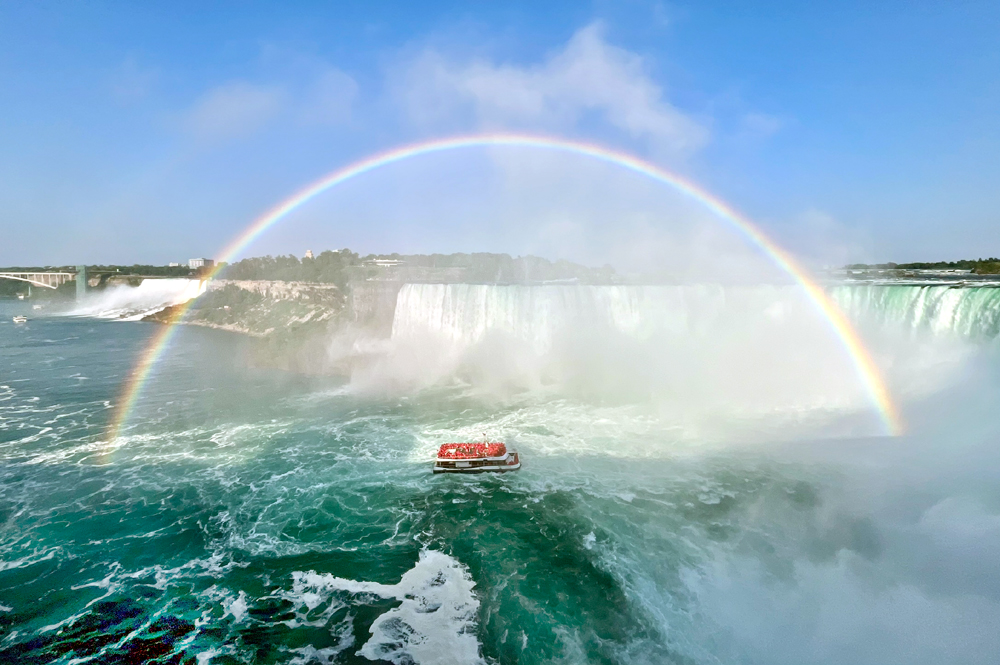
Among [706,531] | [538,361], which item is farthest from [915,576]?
[538,361]

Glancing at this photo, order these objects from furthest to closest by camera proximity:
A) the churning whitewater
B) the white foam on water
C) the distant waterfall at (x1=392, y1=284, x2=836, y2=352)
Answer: the distant waterfall at (x1=392, y1=284, x2=836, y2=352) → the churning whitewater → the white foam on water

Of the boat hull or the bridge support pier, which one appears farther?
the bridge support pier

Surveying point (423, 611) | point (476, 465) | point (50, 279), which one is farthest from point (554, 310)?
point (50, 279)

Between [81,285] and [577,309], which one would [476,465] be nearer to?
[577,309]

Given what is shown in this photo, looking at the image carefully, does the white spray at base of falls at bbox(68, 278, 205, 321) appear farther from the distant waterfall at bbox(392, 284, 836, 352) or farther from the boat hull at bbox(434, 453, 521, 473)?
the boat hull at bbox(434, 453, 521, 473)

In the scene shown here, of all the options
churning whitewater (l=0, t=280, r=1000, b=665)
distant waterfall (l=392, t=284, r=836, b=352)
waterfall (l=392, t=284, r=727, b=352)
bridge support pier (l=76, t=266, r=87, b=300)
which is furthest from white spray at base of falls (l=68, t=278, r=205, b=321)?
waterfall (l=392, t=284, r=727, b=352)

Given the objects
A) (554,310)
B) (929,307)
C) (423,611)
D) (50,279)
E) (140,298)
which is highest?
(50,279)

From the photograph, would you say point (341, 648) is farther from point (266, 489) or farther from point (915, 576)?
point (915, 576)
